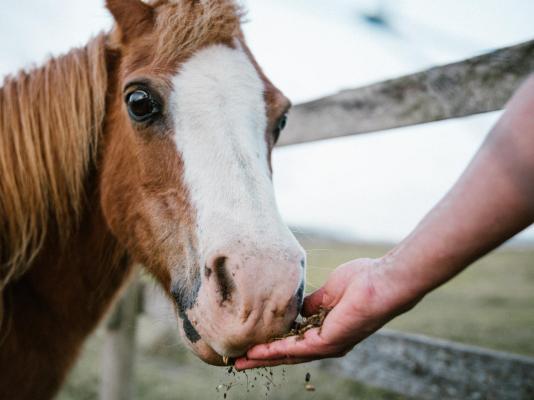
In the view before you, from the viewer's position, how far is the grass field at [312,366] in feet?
12.1

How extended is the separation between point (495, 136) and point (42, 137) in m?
A: 2.06

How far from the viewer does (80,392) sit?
4.04m

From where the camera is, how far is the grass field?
3.70 m

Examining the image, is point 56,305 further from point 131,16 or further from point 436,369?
point 436,369

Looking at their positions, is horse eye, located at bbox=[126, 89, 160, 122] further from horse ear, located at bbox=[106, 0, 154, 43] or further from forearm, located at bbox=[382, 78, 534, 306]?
forearm, located at bbox=[382, 78, 534, 306]

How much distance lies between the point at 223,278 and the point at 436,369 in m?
1.43

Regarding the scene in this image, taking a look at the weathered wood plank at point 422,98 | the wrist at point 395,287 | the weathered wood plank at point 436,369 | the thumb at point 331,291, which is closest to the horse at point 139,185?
the thumb at point 331,291

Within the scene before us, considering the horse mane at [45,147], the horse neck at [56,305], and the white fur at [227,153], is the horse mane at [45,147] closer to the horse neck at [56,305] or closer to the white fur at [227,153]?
the horse neck at [56,305]

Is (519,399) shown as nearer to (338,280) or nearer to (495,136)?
(338,280)

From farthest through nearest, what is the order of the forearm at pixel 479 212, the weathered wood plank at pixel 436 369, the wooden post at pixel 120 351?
the wooden post at pixel 120 351, the weathered wood plank at pixel 436 369, the forearm at pixel 479 212

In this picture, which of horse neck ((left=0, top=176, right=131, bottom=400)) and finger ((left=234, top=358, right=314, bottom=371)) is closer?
finger ((left=234, top=358, right=314, bottom=371))

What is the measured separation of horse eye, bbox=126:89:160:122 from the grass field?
1.33 metres

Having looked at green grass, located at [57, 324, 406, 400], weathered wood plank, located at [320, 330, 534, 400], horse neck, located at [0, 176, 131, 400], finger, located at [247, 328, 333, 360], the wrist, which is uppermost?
the wrist

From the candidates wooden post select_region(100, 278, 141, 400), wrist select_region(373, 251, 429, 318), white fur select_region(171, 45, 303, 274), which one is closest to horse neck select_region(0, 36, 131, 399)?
white fur select_region(171, 45, 303, 274)
